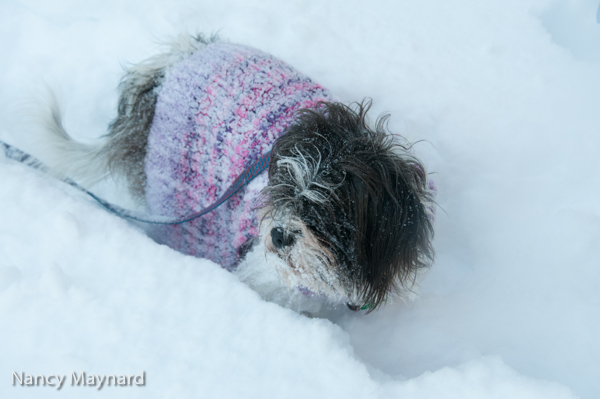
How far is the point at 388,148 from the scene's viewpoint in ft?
5.41

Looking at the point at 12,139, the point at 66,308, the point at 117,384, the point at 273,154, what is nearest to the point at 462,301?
the point at 273,154

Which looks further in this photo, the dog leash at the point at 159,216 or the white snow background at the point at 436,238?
the dog leash at the point at 159,216

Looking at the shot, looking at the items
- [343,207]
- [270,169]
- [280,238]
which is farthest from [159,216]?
[343,207]

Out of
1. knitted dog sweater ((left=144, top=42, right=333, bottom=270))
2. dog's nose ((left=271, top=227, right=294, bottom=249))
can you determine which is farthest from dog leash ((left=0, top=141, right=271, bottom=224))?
dog's nose ((left=271, top=227, right=294, bottom=249))

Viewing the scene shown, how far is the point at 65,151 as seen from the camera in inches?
94.8

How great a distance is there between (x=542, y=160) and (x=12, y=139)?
340cm

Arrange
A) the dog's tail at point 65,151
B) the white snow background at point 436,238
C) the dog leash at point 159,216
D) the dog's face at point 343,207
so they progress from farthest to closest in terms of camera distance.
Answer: the dog's tail at point 65,151, the dog leash at point 159,216, the dog's face at point 343,207, the white snow background at point 436,238

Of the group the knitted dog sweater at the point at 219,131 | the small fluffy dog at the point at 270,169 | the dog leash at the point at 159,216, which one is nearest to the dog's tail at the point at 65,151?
the small fluffy dog at the point at 270,169

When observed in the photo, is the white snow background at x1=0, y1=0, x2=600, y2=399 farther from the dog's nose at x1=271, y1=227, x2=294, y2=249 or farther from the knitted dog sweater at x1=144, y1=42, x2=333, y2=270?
the knitted dog sweater at x1=144, y1=42, x2=333, y2=270

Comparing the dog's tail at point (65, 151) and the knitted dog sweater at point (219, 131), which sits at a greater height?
the knitted dog sweater at point (219, 131)

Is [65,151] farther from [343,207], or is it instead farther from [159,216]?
[343,207]

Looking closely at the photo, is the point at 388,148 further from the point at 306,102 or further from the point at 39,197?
the point at 39,197

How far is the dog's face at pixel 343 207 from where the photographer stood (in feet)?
5.04

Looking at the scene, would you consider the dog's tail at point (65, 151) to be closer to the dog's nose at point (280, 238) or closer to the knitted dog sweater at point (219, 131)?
the knitted dog sweater at point (219, 131)
